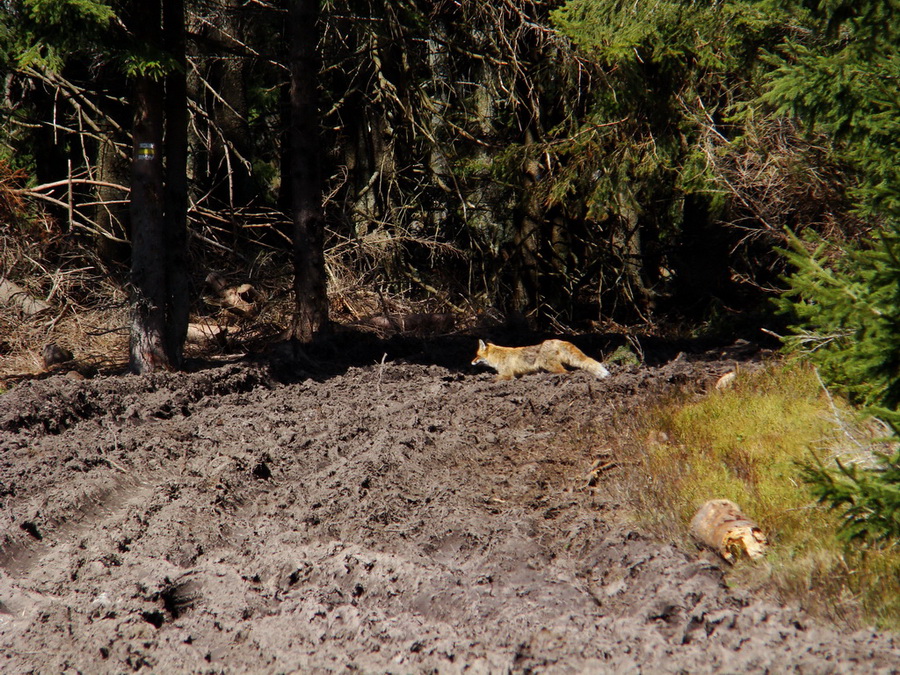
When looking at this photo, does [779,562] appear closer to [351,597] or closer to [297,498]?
[351,597]

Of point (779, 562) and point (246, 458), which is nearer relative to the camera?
point (779, 562)

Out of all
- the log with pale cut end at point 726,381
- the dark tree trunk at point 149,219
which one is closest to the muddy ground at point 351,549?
the log with pale cut end at point 726,381

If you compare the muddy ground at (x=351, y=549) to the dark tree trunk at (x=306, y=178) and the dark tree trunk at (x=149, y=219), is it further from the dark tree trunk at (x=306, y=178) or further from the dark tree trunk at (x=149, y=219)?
the dark tree trunk at (x=306, y=178)

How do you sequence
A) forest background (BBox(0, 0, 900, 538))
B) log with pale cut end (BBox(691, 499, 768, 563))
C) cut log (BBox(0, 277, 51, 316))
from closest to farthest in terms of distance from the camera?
1. log with pale cut end (BBox(691, 499, 768, 563))
2. forest background (BBox(0, 0, 900, 538))
3. cut log (BBox(0, 277, 51, 316))

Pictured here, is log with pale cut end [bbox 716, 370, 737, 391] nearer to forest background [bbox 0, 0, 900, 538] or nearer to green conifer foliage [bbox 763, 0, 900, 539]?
forest background [bbox 0, 0, 900, 538]

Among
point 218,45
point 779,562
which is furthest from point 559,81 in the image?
point 779,562

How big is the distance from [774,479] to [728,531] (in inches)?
38.0

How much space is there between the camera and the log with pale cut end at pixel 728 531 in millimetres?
4215

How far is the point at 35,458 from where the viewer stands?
6.25 m

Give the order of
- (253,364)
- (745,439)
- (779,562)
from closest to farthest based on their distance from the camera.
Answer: (779,562) < (745,439) < (253,364)

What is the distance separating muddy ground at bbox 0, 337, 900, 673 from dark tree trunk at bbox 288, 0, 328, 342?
8.65ft

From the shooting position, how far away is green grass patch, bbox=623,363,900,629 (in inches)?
146

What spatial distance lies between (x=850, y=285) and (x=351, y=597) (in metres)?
3.00

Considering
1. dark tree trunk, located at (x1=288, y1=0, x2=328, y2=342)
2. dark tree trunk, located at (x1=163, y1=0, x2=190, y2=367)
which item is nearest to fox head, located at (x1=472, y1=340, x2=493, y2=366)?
dark tree trunk, located at (x1=288, y1=0, x2=328, y2=342)
